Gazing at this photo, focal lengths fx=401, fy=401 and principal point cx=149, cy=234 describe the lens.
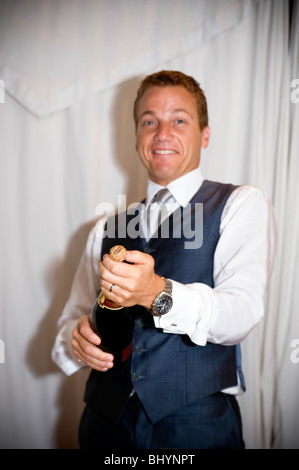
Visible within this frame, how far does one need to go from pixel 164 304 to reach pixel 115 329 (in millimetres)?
244

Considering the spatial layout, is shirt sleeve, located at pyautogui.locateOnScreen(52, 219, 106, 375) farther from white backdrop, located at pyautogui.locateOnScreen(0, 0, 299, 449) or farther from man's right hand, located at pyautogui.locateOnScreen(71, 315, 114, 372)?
white backdrop, located at pyautogui.locateOnScreen(0, 0, 299, 449)

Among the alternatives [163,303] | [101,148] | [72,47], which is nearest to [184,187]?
[163,303]

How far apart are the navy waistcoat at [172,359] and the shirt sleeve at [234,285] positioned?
1.9 inches

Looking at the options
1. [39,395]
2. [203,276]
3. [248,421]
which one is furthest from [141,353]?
[39,395]

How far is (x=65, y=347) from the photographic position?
1221 mm

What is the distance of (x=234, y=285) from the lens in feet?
3.04

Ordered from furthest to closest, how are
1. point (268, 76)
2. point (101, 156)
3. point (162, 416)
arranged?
point (101, 156), point (268, 76), point (162, 416)

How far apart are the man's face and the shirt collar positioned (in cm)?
3

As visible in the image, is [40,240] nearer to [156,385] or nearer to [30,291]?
[30,291]

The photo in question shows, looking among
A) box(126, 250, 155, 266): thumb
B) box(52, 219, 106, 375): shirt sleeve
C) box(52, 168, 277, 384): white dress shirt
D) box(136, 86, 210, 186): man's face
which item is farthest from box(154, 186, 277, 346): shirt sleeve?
box(52, 219, 106, 375): shirt sleeve

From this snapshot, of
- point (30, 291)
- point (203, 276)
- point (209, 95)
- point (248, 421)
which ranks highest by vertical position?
point (209, 95)

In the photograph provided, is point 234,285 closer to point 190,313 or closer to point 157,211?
point 190,313

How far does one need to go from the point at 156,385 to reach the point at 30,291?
2.92 ft

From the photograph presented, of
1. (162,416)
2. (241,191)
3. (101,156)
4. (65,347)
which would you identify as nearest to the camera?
(162,416)
